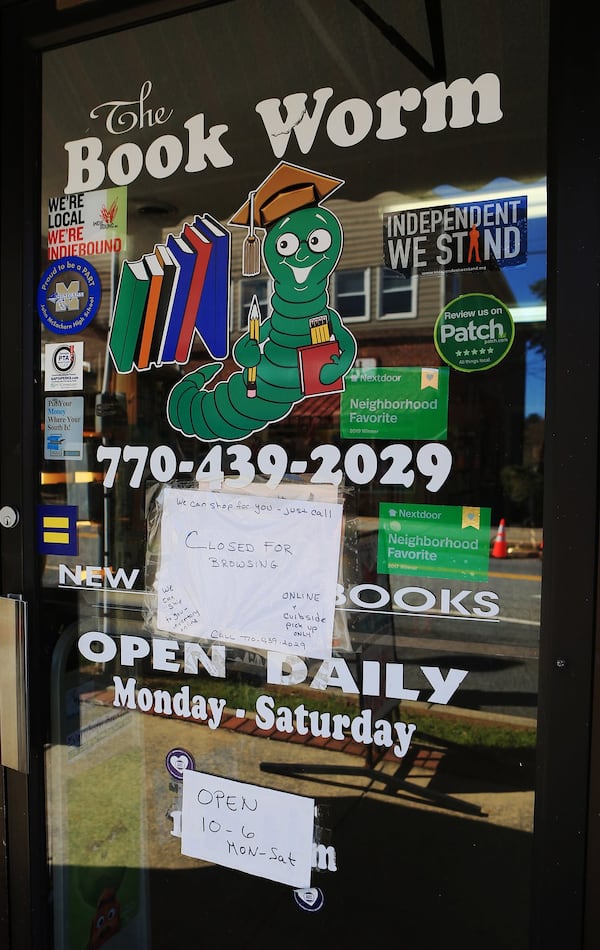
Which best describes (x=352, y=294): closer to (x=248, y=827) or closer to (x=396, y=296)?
(x=396, y=296)

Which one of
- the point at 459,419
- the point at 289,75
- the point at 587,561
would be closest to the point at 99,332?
the point at 289,75

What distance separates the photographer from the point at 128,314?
1.84 m

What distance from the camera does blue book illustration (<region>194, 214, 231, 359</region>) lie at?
1748mm

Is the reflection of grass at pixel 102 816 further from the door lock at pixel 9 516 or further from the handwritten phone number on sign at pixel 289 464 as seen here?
the handwritten phone number on sign at pixel 289 464

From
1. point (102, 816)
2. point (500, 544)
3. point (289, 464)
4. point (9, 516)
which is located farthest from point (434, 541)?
point (102, 816)

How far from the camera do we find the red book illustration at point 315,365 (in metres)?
1.66

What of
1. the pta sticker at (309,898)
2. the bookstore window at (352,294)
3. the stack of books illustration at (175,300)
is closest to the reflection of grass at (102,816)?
the pta sticker at (309,898)

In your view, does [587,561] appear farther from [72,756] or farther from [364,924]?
[72,756]

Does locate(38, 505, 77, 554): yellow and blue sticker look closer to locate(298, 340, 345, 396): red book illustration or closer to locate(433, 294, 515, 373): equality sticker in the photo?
locate(298, 340, 345, 396): red book illustration

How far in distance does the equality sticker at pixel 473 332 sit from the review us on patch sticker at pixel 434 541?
0.33 m

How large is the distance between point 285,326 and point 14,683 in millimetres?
1212

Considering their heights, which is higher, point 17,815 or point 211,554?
point 211,554

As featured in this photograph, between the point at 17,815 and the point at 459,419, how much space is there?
1.64m

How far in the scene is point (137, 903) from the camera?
2008 mm
